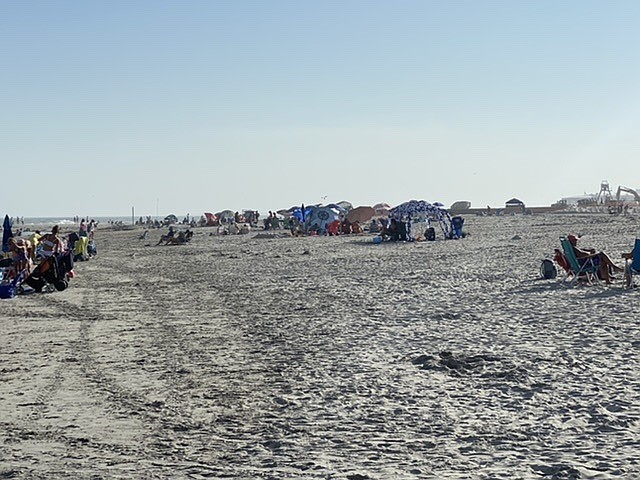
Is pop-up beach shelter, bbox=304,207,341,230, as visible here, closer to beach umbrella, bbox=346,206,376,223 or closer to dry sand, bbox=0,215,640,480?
beach umbrella, bbox=346,206,376,223

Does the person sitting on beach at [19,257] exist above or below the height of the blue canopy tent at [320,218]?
below

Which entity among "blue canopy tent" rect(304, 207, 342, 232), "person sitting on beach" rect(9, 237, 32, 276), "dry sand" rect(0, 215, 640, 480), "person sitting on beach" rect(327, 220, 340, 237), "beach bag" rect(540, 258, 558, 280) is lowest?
"dry sand" rect(0, 215, 640, 480)

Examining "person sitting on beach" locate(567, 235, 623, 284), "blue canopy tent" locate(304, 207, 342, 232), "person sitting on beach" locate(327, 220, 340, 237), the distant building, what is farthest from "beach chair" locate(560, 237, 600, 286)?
the distant building

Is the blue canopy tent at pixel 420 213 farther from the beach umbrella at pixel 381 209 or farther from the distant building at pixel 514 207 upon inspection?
the distant building at pixel 514 207

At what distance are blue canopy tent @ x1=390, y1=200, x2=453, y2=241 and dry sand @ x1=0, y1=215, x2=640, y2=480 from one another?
1939 centimetres

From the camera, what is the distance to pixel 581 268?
46.1 feet

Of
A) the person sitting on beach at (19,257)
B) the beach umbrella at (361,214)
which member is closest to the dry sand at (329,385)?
the person sitting on beach at (19,257)

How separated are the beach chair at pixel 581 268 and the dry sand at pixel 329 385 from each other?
1.58 ft

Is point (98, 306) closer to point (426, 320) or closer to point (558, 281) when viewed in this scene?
point (426, 320)

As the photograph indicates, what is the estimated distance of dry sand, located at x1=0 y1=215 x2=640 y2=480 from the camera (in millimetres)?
4902

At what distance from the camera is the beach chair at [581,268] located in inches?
550

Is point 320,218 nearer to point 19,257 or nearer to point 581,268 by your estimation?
point 19,257

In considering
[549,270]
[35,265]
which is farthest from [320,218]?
[549,270]

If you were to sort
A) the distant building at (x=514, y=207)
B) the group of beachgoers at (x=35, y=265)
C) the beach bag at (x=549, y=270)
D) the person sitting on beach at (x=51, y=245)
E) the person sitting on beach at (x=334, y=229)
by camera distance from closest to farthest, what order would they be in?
the beach bag at (x=549, y=270), the group of beachgoers at (x=35, y=265), the person sitting on beach at (x=51, y=245), the person sitting on beach at (x=334, y=229), the distant building at (x=514, y=207)
